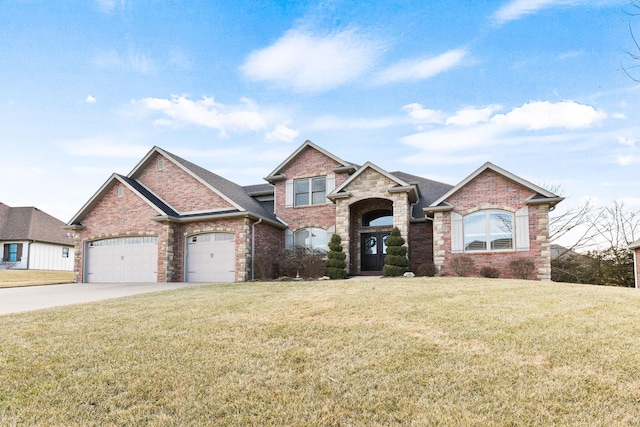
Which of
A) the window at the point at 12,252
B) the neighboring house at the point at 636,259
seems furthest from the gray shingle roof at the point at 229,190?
the window at the point at 12,252

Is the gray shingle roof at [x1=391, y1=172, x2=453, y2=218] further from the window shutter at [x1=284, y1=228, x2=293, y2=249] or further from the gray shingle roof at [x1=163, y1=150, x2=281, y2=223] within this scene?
the gray shingle roof at [x1=163, y1=150, x2=281, y2=223]

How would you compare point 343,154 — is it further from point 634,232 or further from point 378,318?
point 634,232

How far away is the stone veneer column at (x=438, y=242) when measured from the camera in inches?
666

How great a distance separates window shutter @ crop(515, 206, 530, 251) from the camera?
16078 millimetres

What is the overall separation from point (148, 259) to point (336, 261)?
28.3 ft

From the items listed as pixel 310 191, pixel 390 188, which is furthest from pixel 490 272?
pixel 310 191

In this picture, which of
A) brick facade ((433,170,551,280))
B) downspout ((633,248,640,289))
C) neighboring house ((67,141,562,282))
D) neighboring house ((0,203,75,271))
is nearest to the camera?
brick facade ((433,170,551,280))

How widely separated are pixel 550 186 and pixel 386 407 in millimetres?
32246

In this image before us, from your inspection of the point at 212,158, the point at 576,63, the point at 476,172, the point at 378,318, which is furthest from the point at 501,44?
the point at 212,158

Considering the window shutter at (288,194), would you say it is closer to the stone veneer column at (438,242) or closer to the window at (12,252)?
the stone veneer column at (438,242)

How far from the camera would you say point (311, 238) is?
797 inches

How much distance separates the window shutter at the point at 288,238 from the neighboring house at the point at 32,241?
70.2ft

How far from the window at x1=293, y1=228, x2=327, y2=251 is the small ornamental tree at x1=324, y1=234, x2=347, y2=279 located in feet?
5.73

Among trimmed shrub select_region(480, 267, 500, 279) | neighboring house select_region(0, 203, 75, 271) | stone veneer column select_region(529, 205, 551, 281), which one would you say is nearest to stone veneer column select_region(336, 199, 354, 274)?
trimmed shrub select_region(480, 267, 500, 279)
